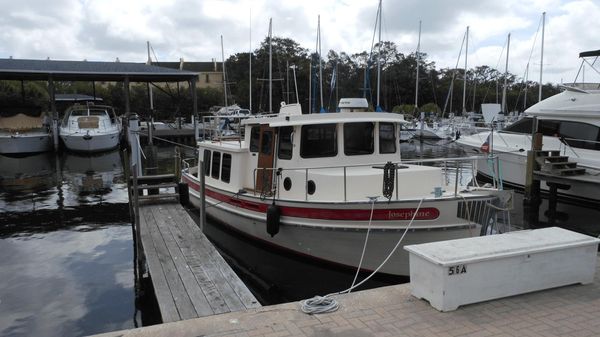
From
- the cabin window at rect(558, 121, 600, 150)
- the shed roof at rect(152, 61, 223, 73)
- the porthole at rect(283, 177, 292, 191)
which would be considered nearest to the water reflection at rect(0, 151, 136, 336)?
the porthole at rect(283, 177, 292, 191)

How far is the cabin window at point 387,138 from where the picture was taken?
9820mm

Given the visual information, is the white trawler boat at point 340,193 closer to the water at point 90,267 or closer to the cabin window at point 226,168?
the cabin window at point 226,168

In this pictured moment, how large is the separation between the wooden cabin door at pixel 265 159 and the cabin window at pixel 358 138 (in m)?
1.54

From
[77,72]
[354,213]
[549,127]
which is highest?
[77,72]

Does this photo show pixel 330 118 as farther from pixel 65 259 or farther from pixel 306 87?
pixel 306 87

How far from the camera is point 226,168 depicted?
37.3 ft

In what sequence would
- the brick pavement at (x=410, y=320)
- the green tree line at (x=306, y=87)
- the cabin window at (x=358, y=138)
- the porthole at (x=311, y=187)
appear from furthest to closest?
the green tree line at (x=306, y=87), the cabin window at (x=358, y=138), the porthole at (x=311, y=187), the brick pavement at (x=410, y=320)

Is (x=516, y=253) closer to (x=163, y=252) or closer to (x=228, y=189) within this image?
(x=163, y=252)

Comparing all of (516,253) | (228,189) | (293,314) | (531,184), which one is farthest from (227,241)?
(531,184)

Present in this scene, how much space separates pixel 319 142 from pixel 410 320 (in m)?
5.22

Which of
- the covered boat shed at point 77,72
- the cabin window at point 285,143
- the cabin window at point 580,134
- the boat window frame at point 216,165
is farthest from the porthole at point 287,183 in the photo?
the covered boat shed at point 77,72

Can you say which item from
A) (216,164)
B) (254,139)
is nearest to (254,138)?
(254,139)

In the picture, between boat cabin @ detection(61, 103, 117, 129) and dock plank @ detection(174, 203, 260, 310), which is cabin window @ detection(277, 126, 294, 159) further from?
boat cabin @ detection(61, 103, 117, 129)

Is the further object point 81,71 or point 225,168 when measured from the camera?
point 81,71
